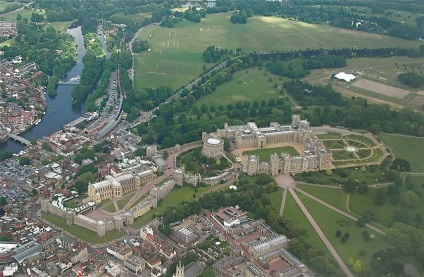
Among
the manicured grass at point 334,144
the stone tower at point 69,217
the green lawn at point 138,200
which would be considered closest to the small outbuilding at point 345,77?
the manicured grass at point 334,144

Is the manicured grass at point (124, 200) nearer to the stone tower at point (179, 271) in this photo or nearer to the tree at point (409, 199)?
the stone tower at point (179, 271)

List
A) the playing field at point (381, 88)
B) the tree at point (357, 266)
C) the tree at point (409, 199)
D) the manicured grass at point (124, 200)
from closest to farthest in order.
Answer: the tree at point (357, 266), the tree at point (409, 199), the manicured grass at point (124, 200), the playing field at point (381, 88)

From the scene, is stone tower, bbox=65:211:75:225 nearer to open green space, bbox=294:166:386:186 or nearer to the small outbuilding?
open green space, bbox=294:166:386:186

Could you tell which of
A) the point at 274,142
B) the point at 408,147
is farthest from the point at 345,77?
the point at 274,142

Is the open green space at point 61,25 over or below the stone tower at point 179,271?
below

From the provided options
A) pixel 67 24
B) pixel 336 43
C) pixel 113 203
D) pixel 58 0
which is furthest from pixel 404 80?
pixel 58 0

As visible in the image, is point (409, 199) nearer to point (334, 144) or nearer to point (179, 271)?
point (334, 144)

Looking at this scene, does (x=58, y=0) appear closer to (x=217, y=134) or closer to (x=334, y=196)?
(x=217, y=134)
